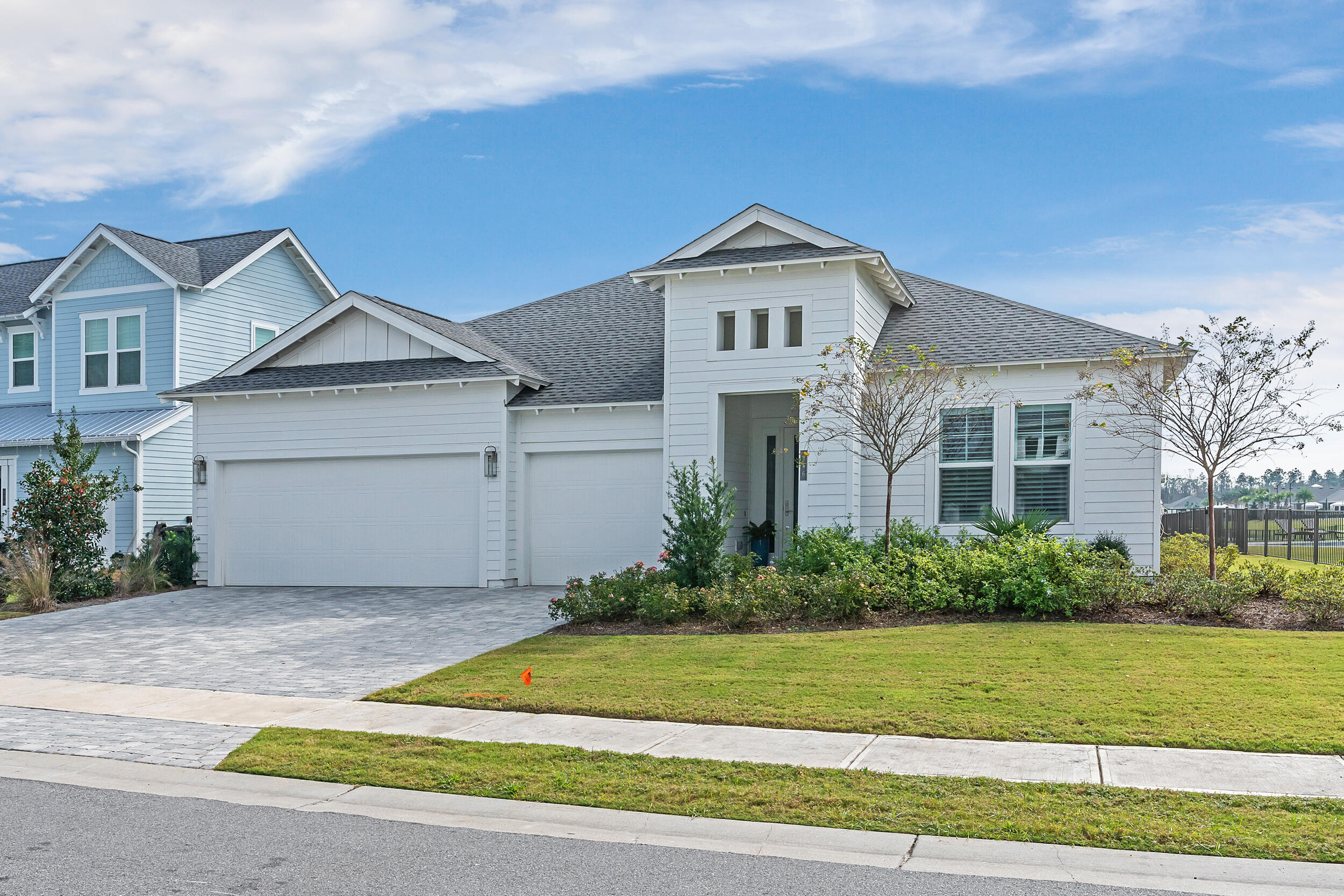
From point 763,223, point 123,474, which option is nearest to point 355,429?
point 123,474

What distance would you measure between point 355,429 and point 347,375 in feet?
3.31

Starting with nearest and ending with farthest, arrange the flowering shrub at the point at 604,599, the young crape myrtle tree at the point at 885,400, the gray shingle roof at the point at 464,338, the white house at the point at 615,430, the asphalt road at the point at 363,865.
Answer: the asphalt road at the point at 363,865
the flowering shrub at the point at 604,599
the young crape myrtle tree at the point at 885,400
the white house at the point at 615,430
the gray shingle roof at the point at 464,338

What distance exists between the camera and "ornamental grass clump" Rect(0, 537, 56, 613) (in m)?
16.6

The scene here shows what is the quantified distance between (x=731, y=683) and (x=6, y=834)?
5639 millimetres

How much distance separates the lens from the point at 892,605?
41.7ft

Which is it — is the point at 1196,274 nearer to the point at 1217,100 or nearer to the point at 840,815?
the point at 1217,100

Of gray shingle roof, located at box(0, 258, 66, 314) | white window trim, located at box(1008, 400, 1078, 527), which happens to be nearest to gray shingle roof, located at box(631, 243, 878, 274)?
white window trim, located at box(1008, 400, 1078, 527)

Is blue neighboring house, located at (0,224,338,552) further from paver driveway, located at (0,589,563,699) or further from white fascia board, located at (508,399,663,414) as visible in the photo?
white fascia board, located at (508,399,663,414)

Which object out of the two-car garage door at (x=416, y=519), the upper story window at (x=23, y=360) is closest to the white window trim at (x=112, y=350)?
the upper story window at (x=23, y=360)

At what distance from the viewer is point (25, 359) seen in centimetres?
2528

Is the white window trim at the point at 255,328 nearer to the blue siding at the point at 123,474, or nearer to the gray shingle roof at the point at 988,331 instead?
the blue siding at the point at 123,474

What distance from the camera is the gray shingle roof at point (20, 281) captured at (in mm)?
25516

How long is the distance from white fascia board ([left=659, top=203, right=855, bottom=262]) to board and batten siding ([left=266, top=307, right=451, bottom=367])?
16.3 feet

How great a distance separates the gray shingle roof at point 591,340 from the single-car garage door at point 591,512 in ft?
3.55
